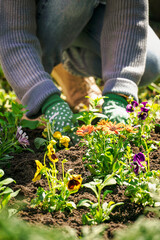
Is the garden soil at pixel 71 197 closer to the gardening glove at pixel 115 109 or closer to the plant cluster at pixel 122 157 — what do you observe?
the plant cluster at pixel 122 157

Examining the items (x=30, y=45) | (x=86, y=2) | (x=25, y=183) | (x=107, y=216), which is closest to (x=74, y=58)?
(x=86, y=2)

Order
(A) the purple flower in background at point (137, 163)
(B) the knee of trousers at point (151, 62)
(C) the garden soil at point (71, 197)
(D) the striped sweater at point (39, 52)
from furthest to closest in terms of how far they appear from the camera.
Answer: (B) the knee of trousers at point (151, 62), (D) the striped sweater at point (39, 52), (A) the purple flower in background at point (137, 163), (C) the garden soil at point (71, 197)

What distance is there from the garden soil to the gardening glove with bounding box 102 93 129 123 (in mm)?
173

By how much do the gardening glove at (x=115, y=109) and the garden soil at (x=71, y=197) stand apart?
6.8 inches

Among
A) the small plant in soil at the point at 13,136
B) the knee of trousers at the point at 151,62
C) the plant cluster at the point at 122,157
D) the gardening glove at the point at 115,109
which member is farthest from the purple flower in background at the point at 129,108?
the knee of trousers at the point at 151,62

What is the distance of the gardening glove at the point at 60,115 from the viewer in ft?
4.81

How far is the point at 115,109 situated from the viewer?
1481 millimetres

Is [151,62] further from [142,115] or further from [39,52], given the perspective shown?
[142,115]

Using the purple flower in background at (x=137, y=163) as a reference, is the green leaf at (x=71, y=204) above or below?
below

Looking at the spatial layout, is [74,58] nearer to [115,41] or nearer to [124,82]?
[115,41]

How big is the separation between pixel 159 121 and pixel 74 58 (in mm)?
1021

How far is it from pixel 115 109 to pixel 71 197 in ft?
1.90

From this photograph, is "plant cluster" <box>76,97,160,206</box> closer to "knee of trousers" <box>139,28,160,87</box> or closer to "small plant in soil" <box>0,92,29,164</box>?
"small plant in soil" <box>0,92,29,164</box>

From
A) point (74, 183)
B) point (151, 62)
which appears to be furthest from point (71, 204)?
point (151, 62)
